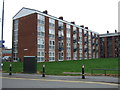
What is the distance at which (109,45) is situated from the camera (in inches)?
3499

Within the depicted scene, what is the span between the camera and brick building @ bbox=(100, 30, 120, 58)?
86312 mm

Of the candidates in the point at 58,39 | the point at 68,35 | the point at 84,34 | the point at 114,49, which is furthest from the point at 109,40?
the point at 58,39

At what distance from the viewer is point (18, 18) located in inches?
2082

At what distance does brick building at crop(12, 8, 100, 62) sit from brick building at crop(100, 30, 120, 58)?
28607mm

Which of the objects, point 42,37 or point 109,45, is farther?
point 109,45

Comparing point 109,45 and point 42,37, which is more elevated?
point 109,45

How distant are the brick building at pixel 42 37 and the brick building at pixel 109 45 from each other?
28607 mm

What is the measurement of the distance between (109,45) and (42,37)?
162ft

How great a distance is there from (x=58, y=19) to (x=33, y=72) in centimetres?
4014

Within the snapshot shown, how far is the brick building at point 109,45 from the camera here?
86312 mm

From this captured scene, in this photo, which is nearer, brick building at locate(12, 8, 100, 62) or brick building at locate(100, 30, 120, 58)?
brick building at locate(12, 8, 100, 62)

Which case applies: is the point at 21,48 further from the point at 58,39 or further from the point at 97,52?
the point at 97,52

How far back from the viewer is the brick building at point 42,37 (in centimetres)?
4761

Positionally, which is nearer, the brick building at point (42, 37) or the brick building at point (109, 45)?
the brick building at point (42, 37)
